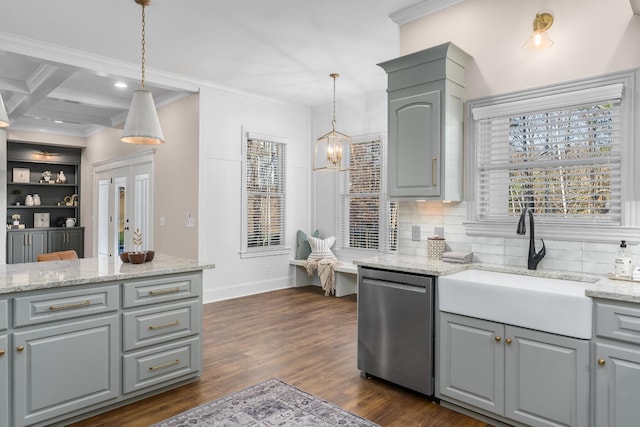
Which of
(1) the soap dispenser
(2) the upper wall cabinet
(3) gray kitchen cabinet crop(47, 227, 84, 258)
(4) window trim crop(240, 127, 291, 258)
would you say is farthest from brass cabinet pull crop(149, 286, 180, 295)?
(3) gray kitchen cabinet crop(47, 227, 84, 258)

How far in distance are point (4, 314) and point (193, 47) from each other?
317 cm

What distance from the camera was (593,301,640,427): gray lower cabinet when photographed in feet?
6.61

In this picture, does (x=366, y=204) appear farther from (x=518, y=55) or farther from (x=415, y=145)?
(x=518, y=55)

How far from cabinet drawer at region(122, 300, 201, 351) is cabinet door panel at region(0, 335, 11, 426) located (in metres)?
0.61

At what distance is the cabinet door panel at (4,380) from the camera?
221 centimetres

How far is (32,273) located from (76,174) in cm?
777


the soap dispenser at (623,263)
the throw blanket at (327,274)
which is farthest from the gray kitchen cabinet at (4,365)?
the throw blanket at (327,274)

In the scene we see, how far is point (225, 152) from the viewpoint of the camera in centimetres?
583

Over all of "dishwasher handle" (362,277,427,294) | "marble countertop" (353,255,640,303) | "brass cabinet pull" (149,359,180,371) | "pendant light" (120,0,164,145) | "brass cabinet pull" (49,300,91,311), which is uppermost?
"pendant light" (120,0,164,145)

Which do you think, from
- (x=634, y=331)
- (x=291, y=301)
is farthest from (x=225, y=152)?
(x=634, y=331)

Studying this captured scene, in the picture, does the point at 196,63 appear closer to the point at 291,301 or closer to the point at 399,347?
the point at 291,301

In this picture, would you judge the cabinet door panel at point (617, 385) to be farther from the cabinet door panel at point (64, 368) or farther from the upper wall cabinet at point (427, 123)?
the cabinet door panel at point (64, 368)

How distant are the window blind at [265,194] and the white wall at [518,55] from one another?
3047mm

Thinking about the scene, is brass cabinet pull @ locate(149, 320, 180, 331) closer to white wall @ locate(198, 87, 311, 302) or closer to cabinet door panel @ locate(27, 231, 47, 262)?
white wall @ locate(198, 87, 311, 302)
